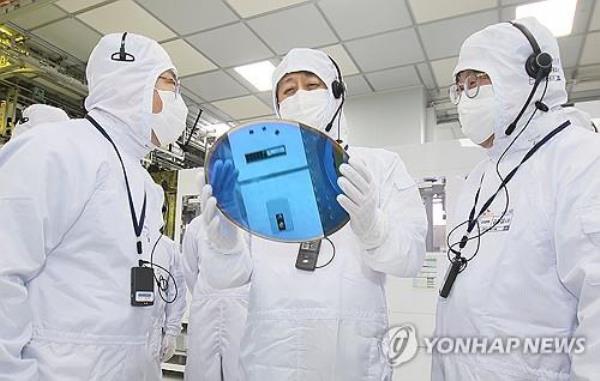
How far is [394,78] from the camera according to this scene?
Result: 4.65 meters

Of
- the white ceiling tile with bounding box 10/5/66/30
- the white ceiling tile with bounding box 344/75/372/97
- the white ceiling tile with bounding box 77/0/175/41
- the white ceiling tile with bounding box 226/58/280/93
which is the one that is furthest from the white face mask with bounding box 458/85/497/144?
the white ceiling tile with bounding box 10/5/66/30

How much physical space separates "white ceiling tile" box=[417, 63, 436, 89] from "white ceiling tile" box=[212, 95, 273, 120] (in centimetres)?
190

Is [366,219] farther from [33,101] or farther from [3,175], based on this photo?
[33,101]

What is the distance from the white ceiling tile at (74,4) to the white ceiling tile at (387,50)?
7.12 ft

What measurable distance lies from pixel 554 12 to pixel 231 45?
2.73 meters

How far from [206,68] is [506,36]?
3602 millimetres

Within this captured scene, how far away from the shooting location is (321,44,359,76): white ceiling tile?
4.04 m

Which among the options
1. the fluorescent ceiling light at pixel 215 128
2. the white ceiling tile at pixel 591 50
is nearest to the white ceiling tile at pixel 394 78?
the white ceiling tile at pixel 591 50

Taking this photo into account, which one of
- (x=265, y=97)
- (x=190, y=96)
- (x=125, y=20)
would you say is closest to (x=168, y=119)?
(x=125, y=20)

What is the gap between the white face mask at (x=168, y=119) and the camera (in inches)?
57.2

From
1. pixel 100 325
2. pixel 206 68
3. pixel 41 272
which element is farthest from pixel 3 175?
pixel 206 68

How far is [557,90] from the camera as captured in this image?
1.27m

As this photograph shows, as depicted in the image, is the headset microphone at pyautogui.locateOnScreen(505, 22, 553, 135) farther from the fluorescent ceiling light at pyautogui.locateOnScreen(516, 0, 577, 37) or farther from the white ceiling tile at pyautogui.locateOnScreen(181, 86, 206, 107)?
the white ceiling tile at pyautogui.locateOnScreen(181, 86, 206, 107)

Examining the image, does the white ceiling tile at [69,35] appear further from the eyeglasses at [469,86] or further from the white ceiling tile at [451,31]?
the eyeglasses at [469,86]
